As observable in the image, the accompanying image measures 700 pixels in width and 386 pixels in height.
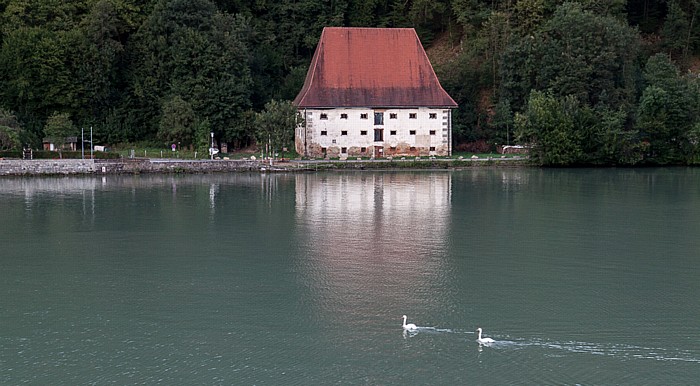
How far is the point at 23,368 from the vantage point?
13438 mm

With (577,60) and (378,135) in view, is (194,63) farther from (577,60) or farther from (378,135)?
(577,60)

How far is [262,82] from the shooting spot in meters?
58.3

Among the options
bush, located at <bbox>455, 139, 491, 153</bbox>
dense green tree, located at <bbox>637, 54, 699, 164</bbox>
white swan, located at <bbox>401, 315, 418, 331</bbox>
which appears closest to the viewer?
white swan, located at <bbox>401, 315, 418, 331</bbox>

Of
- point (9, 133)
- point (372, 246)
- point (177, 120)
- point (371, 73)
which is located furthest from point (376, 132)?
point (372, 246)

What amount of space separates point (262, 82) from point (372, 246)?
36.6 meters

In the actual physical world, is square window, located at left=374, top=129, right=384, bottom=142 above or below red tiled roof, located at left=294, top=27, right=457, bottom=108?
below

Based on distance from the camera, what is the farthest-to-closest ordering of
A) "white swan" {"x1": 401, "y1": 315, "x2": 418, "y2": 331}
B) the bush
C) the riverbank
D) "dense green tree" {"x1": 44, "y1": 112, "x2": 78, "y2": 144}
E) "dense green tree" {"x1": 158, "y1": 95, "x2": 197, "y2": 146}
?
the bush → "dense green tree" {"x1": 158, "y1": 95, "x2": 197, "y2": 146} → "dense green tree" {"x1": 44, "y1": 112, "x2": 78, "y2": 144} → the riverbank → "white swan" {"x1": 401, "y1": 315, "x2": 418, "y2": 331}

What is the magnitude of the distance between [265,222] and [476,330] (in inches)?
550

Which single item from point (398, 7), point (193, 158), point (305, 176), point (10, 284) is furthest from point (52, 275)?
point (398, 7)

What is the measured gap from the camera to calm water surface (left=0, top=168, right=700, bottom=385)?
13.6 metres

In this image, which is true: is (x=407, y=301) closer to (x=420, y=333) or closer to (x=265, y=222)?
(x=420, y=333)

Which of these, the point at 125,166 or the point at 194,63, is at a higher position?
the point at 194,63

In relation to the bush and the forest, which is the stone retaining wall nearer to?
the forest

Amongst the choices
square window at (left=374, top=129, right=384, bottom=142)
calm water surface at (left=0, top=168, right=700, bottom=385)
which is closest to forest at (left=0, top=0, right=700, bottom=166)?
square window at (left=374, top=129, right=384, bottom=142)
